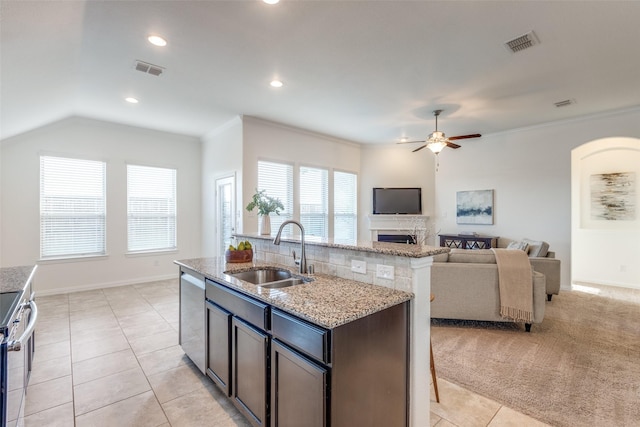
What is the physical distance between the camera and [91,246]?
538 cm

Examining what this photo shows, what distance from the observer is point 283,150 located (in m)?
5.79

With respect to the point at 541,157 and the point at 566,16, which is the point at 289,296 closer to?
the point at 566,16

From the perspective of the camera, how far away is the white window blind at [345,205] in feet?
23.1

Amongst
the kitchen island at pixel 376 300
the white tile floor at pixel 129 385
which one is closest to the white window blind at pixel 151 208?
the white tile floor at pixel 129 385

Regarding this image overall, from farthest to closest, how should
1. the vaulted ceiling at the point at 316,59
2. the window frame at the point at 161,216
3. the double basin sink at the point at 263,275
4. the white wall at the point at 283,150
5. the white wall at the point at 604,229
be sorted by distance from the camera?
the window frame at the point at 161,216 → the white wall at the point at 604,229 → the white wall at the point at 283,150 → the double basin sink at the point at 263,275 → the vaulted ceiling at the point at 316,59

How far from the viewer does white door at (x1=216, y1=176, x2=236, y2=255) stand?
5.46m

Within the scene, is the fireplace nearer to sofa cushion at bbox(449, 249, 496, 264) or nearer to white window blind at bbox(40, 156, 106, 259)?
sofa cushion at bbox(449, 249, 496, 264)

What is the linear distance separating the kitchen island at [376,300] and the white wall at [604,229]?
596cm

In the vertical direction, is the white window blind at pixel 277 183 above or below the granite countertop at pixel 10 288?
above

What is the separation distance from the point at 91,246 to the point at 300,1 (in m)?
5.47

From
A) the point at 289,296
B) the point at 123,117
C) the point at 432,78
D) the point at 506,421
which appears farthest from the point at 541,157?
the point at 123,117

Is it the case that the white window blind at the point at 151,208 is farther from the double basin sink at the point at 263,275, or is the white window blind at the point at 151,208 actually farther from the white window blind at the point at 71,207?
the double basin sink at the point at 263,275

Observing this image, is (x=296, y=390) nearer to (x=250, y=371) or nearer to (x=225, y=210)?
(x=250, y=371)

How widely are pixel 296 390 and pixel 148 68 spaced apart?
367cm
